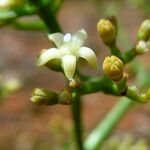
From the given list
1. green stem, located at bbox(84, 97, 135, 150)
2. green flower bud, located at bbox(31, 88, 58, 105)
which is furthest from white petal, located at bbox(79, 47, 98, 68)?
green stem, located at bbox(84, 97, 135, 150)

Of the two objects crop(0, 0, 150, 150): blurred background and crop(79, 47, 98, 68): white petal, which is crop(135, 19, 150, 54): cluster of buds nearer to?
crop(79, 47, 98, 68): white petal

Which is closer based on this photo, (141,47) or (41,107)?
(141,47)

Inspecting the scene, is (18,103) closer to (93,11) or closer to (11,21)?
(93,11)

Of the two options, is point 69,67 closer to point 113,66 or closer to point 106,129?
point 113,66

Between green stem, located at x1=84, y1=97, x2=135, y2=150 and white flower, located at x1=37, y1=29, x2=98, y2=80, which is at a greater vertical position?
white flower, located at x1=37, y1=29, x2=98, y2=80

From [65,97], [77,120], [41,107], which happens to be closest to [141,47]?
[65,97]

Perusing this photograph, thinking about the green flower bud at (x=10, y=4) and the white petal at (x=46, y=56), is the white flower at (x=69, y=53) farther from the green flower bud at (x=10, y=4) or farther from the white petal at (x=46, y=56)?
the green flower bud at (x=10, y=4)

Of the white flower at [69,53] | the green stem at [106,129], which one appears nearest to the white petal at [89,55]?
the white flower at [69,53]

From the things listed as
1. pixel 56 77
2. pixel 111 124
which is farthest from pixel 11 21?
pixel 56 77
